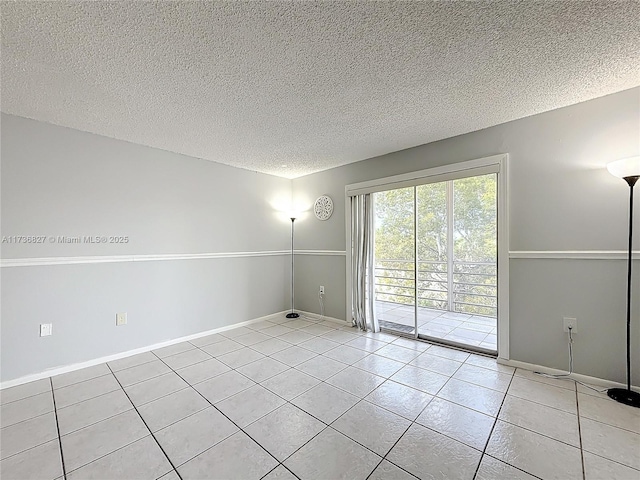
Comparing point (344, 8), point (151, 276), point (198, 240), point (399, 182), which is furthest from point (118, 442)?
point (399, 182)

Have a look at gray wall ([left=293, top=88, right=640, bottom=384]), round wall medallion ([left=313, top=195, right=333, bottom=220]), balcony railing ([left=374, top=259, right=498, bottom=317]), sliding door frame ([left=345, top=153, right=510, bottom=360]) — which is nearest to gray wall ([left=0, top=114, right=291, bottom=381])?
round wall medallion ([left=313, top=195, right=333, bottom=220])

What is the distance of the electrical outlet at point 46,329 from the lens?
Result: 8.25 ft

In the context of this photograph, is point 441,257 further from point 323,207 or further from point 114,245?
point 114,245

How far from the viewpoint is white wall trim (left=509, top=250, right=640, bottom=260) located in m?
2.19

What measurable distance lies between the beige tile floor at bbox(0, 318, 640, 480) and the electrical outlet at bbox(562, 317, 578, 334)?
1.51ft

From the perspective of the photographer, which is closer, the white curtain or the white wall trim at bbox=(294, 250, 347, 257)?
the white curtain

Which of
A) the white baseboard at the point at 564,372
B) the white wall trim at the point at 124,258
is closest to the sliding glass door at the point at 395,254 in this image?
the white wall trim at the point at 124,258

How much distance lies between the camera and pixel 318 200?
4.41 metres

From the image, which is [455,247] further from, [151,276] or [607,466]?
[151,276]

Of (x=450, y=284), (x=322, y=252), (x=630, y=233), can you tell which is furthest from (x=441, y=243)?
(x=630, y=233)

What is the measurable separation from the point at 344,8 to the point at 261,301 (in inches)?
150

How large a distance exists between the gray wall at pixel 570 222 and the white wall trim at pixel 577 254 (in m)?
0.03

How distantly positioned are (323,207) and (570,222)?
2.91 m

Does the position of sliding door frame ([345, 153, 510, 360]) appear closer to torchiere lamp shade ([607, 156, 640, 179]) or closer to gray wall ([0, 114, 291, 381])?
torchiere lamp shade ([607, 156, 640, 179])
